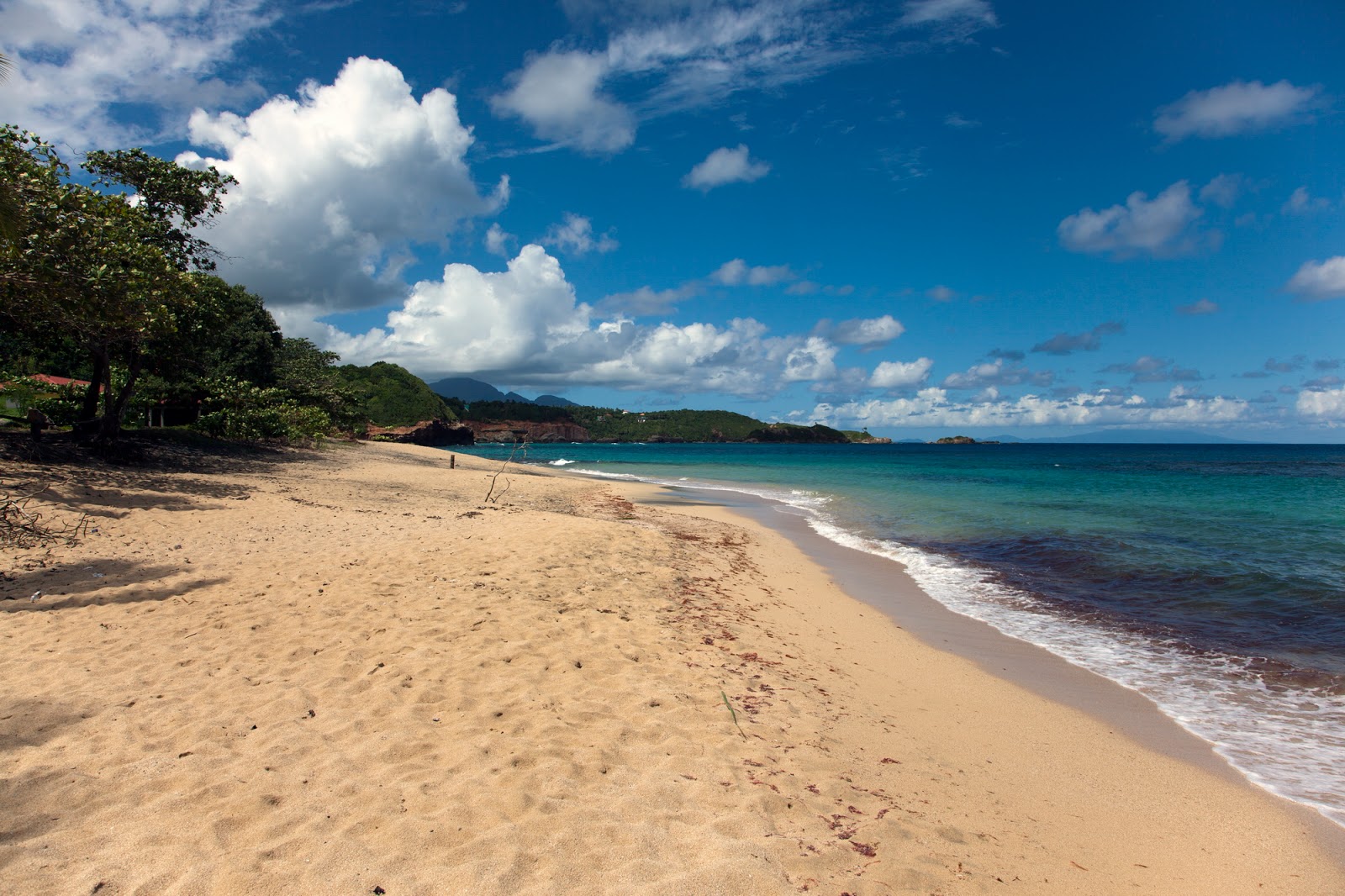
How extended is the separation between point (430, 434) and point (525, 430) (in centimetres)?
6304

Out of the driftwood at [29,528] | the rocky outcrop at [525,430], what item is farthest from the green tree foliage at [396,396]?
the driftwood at [29,528]

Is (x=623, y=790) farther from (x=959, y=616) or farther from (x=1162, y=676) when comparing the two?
(x=959, y=616)

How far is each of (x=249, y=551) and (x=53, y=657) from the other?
3.94m

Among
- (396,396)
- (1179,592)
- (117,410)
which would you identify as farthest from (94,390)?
(396,396)

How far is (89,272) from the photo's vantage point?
38.0ft

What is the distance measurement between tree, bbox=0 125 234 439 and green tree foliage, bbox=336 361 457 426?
7715 centimetres

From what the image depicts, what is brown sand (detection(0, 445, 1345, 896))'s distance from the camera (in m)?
3.24

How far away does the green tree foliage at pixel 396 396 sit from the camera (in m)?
94.2

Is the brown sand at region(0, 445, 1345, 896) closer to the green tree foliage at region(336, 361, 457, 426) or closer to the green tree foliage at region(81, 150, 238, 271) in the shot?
the green tree foliage at region(81, 150, 238, 271)

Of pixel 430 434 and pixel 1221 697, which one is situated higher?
pixel 430 434

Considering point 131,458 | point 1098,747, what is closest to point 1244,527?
point 1098,747

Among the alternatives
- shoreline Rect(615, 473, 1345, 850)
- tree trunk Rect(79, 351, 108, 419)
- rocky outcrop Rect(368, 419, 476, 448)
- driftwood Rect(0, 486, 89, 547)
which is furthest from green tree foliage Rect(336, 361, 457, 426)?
shoreline Rect(615, 473, 1345, 850)

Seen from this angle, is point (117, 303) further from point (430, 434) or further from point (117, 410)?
point (430, 434)

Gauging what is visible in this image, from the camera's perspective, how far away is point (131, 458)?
52.2ft
